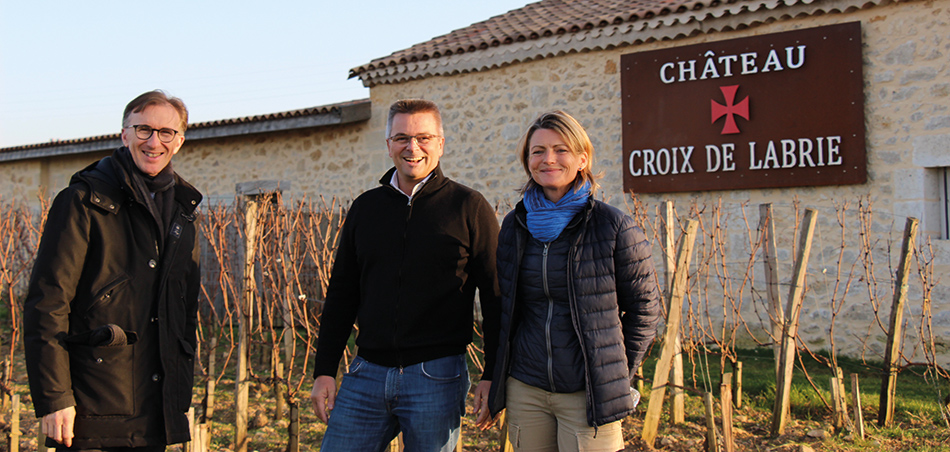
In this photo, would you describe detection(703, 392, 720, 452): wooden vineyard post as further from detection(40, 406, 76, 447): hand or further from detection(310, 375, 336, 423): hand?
detection(40, 406, 76, 447): hand

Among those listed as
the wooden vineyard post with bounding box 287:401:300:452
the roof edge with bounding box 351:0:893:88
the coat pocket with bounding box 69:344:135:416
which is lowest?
the wooden vineyard post with bounding box 287:401:300:452

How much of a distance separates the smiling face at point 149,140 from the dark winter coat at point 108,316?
0.08m

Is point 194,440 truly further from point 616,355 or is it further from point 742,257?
point 742,257

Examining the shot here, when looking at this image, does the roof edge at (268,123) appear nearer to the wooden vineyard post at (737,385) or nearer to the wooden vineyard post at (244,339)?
the wooden vineyard post at (244,339)

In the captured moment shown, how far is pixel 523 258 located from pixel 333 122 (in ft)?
23.9

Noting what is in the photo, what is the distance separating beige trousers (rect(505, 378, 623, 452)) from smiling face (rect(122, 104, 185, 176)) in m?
1.30

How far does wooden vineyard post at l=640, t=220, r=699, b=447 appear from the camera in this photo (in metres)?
3.51

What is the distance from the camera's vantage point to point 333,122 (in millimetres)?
8844

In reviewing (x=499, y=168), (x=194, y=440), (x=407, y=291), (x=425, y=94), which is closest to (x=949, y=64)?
(x=499, y=168)

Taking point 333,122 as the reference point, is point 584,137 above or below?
below

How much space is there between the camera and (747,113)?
21.1ft

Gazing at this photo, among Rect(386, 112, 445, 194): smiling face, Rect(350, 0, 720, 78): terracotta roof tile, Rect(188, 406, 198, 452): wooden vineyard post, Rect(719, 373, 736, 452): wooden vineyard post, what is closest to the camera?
Rect(386, 112, 445, 194): smiling face

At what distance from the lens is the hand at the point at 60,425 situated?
182cm

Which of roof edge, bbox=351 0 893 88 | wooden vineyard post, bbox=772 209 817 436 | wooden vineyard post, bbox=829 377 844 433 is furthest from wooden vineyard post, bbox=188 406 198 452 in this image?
roof edge, bbox=351 0 893 88
